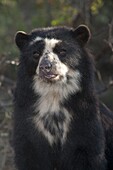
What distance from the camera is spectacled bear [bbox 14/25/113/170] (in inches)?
296

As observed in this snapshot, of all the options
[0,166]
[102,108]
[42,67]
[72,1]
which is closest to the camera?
[42,67]

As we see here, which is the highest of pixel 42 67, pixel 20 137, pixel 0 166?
pixel 42 67

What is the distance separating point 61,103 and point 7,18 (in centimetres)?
588

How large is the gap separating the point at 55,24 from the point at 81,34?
267 centimetres

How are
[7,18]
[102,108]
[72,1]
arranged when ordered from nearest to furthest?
[102,108], [72,1], [7,18]

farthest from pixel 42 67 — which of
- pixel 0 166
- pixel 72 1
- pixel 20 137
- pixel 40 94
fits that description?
Result: pixel 72 1

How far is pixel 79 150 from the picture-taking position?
7594 millimetres

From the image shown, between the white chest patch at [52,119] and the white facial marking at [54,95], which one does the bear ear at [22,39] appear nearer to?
the white facial marking at [54,95]

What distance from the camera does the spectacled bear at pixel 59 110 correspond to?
752 centimetres

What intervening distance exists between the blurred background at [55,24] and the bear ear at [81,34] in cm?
108

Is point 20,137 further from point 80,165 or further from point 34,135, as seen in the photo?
point 80,165

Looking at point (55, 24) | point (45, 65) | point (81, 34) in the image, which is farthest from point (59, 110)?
point (55, 24)

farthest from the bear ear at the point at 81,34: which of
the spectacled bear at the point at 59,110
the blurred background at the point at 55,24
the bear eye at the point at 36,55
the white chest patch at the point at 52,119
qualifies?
the blurred background at the point at 55,24

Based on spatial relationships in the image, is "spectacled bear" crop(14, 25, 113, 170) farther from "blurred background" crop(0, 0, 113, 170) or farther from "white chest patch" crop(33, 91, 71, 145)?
"blurred background" crop(0, 0, 113, 170)
